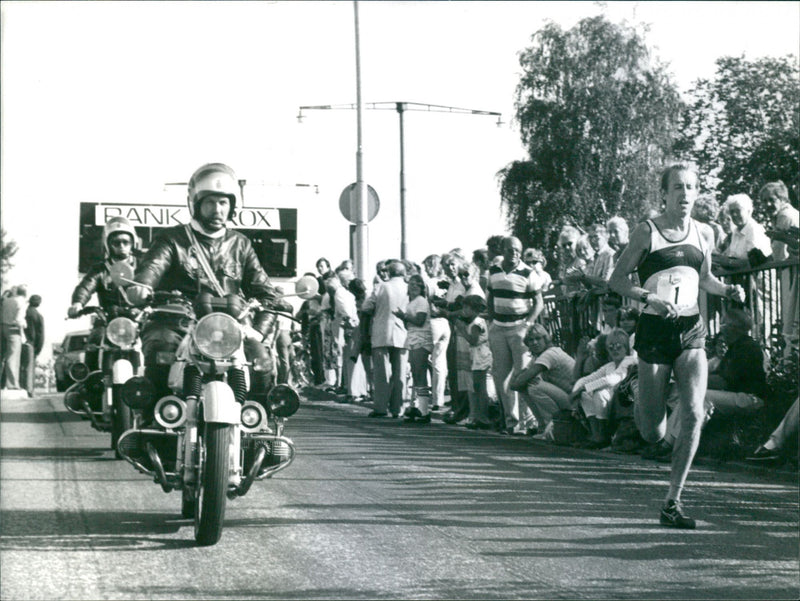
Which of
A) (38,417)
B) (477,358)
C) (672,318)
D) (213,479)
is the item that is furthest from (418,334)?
(213,479)

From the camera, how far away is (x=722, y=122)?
12.6 meters

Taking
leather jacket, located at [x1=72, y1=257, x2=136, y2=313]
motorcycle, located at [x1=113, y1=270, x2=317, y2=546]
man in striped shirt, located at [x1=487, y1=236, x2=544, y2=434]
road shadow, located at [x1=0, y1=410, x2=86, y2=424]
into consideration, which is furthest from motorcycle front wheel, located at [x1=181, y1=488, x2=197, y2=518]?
road shadow, located at [x1=0, y1=410, x2=86, y2=424]

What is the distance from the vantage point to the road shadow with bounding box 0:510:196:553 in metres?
7.30

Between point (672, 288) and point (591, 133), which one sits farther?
point (591, 133)

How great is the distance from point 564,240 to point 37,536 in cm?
817

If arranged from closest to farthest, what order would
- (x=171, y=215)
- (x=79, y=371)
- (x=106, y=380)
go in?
(x=171, y=215), (x=106, y=380), (x=79, y=371)

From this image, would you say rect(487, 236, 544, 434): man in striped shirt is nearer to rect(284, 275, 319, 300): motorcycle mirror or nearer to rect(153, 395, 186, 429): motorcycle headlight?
rect(284, 275, 319, 300): motorcycle mirror

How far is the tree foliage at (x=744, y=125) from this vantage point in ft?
38.7

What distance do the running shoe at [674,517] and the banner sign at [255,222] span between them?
8.79 feet

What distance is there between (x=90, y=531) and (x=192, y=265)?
5.15 feet

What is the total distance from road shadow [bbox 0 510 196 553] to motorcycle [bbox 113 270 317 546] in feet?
0.67

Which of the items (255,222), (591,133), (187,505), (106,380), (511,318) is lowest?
(187,505)

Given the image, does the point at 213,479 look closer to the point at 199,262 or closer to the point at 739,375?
the point at 199,262

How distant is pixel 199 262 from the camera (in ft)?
26.7
